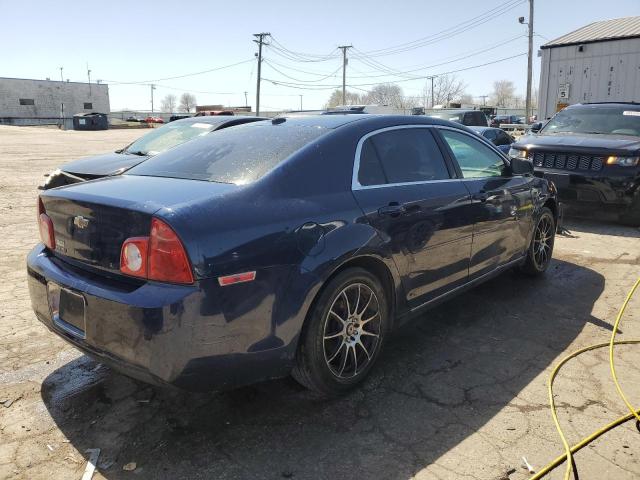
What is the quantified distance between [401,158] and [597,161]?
5437 mm

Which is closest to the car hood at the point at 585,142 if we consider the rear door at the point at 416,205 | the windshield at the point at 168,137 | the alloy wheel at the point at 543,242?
the alloy wheel at the point at 543,242

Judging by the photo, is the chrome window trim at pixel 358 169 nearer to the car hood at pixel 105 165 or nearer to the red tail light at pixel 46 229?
the red tail light at pixel 46 229

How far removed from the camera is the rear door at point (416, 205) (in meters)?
3.23

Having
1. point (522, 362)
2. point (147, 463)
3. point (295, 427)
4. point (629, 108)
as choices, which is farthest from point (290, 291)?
point (629, 108)

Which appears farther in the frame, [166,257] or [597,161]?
[597,161]

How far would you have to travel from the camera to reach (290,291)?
265 cm

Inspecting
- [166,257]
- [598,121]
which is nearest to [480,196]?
[166,257]

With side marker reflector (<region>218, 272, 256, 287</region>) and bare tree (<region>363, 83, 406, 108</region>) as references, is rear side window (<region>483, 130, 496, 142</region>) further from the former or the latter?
bare tree (<region>363, 83, 406, 108</region>)

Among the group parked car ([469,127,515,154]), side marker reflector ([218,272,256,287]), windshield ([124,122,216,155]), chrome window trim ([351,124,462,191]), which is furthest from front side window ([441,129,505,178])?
parked car ([469,127,515,154])

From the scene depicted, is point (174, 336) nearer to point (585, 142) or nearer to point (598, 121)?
point (585, 142)

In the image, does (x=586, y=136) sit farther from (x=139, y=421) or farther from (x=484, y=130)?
(x=139, y=421)

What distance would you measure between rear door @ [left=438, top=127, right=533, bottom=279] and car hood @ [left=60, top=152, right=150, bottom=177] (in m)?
4.24

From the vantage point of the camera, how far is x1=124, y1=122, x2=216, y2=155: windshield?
7.80 meters

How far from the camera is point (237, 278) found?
2461 millimetres
